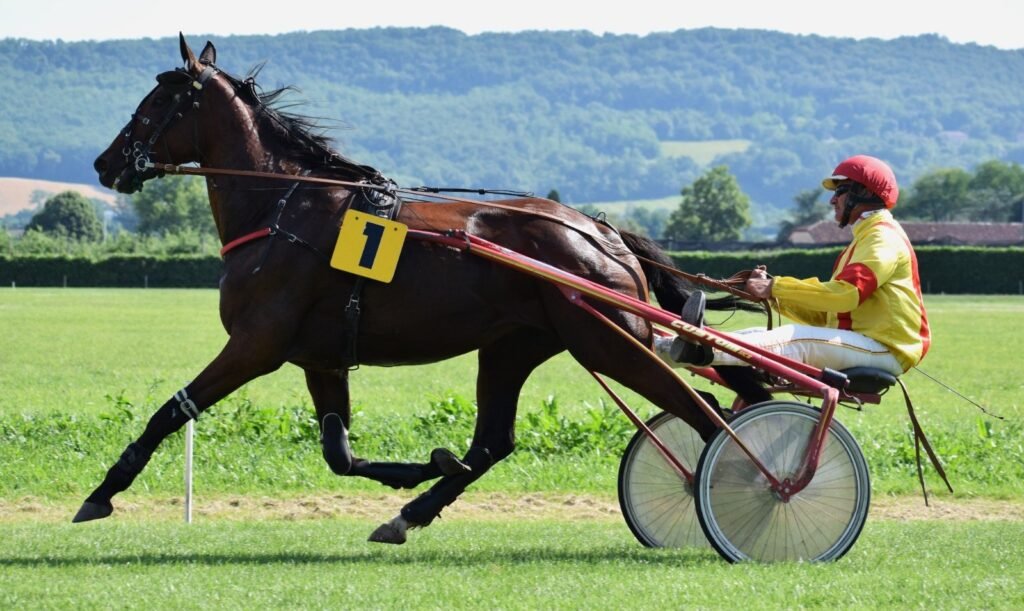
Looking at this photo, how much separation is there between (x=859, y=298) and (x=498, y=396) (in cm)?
206

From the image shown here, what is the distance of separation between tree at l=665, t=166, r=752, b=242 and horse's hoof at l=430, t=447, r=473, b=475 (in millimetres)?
135250

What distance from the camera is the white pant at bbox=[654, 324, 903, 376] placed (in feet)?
23.8

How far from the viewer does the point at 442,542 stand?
800cm

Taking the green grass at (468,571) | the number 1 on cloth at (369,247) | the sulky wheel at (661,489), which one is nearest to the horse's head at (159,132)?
the number 1 on cloth at (369,247)

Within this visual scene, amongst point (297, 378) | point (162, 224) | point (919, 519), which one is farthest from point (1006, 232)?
point (919, 519)

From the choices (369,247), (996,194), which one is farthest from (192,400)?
(996,194)

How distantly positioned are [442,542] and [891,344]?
2608mm

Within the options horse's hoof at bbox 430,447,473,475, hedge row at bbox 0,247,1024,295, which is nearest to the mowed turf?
horse's hoof at bbox 430,447,473,475

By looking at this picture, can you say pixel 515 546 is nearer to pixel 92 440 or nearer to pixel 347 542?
pixel 347 542

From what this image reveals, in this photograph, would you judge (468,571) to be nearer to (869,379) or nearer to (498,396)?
(498,396)

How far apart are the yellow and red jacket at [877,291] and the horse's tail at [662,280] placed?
899 mm

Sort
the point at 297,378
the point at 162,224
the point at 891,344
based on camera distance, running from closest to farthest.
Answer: the point at 891,344 < the point at 297,378 < the point at 162,224

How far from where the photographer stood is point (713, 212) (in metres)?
144

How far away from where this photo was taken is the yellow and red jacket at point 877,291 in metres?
7.07
